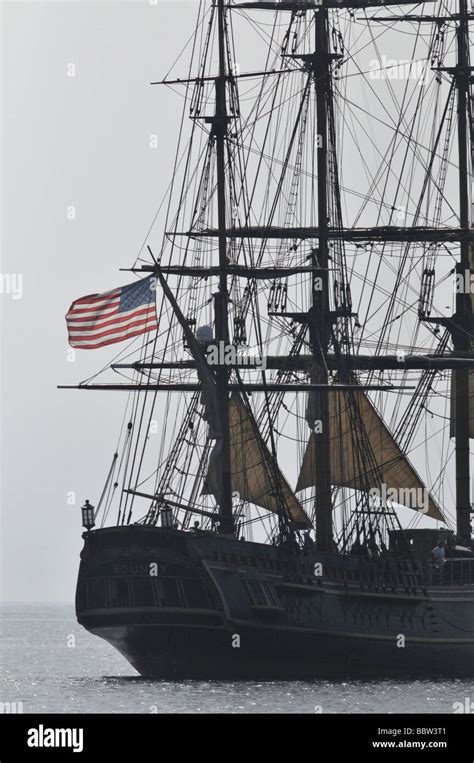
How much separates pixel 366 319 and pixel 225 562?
1674 cm

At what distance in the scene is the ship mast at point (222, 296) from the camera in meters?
84.6

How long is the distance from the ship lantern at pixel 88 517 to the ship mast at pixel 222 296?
4949 millimetres

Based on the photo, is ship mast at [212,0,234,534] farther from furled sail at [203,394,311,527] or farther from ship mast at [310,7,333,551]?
furled sail at [203,394,311,527]

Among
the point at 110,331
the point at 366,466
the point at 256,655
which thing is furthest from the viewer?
the point at 366,466

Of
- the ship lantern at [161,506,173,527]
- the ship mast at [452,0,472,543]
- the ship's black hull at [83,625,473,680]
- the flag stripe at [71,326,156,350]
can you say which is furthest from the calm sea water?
the flag stripe at [71,326,156,350]

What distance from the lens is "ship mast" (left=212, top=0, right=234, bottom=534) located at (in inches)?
3332

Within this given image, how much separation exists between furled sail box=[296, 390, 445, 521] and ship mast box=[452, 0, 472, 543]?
2195 mm

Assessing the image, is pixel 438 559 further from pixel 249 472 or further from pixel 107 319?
pixel 107 319

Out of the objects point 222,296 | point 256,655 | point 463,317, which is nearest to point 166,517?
point 256,655

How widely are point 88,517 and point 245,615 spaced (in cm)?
712

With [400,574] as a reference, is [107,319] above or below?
above

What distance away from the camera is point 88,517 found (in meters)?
83.9

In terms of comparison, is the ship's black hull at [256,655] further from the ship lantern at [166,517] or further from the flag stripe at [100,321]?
the flag stripe at [100,321]
